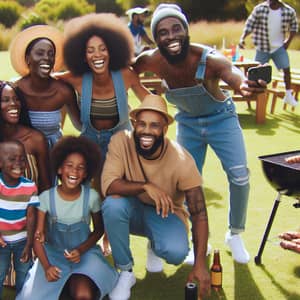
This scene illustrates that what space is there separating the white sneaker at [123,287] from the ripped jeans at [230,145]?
92 cm

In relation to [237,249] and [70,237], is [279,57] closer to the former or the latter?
[237,249]

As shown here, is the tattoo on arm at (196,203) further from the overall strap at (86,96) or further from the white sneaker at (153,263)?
the overall strap at (86,96)

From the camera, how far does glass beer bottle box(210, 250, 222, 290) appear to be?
3.42 m

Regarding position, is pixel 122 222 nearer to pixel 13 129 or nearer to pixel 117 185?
pixel 117 185

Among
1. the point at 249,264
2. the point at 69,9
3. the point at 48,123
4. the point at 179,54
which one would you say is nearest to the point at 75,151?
the point at 48,123

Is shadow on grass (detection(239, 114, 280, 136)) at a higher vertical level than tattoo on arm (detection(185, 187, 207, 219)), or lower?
lower

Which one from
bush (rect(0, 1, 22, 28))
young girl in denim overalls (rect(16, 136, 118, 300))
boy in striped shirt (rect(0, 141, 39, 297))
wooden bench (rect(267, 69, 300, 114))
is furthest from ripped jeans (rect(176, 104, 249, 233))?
bush (rect(0, 1, 22, 28))

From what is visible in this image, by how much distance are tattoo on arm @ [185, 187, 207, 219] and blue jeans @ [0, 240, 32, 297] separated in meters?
1.01

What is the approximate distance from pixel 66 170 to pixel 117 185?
1.07 feet

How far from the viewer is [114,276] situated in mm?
3387

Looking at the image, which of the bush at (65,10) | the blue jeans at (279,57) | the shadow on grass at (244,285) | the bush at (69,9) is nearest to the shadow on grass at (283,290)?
the shadow on grass at (244,285)

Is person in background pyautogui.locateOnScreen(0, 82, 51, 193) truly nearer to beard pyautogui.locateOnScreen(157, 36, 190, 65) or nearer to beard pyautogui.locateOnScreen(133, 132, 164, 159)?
beard pyautogui.locateOnScreen(133, 132, 164, 159)

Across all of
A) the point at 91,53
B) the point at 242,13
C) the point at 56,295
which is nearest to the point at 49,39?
the point at 91,53

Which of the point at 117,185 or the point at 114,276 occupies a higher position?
the point at 117,185
